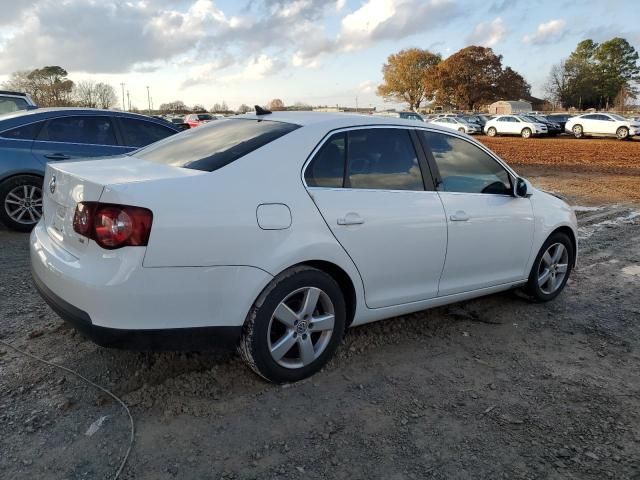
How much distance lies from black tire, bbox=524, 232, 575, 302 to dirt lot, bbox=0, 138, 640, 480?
11.4 inches

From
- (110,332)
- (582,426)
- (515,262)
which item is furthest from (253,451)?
(515,262)

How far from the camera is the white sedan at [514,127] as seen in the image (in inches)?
1422

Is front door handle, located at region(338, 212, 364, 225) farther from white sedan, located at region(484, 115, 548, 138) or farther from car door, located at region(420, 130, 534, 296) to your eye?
white sedan, located at region(484, 115, 548, 138)

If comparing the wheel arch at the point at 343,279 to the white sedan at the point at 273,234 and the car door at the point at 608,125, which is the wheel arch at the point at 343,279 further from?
the car door at the point at 608,125

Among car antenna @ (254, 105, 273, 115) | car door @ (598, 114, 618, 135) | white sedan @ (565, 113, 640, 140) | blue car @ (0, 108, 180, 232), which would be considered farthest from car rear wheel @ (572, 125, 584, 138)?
car antenna @ (254, 105, 273, 115)

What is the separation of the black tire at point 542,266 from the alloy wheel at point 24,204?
5.69 m

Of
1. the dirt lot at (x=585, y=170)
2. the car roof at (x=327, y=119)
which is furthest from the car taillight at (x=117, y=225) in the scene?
the dirt lot at (x=585, y=170)

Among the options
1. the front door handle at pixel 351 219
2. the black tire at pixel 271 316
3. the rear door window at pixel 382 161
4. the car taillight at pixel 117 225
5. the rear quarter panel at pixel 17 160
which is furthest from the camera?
the rear quarter panel at pixel 17 160

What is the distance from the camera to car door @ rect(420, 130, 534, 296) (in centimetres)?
397

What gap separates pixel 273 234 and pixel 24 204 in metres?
5.05

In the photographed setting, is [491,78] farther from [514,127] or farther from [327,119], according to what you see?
[327,119]

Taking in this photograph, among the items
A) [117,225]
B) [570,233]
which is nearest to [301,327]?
[117,225]

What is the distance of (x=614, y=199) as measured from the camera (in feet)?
36.4

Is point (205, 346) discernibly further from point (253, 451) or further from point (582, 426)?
point (582, 426)
